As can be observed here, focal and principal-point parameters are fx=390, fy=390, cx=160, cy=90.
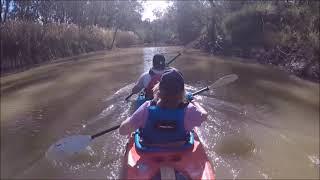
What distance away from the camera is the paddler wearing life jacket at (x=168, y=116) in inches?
156

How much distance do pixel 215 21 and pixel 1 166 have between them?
25003 millimetres

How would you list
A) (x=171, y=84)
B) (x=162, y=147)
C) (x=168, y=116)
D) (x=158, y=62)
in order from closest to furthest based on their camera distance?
(x=171, y=84) < (x=168, y=116) < (x=162, y=147) < (x=158, y=62)

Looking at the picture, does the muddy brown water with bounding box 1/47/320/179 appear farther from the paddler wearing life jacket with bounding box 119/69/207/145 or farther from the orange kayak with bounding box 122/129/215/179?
the paddler wearing life jacket with bounding box 119/69/207/145

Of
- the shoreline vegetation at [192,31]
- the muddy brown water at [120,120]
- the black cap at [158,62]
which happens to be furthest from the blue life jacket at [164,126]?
the shoreline vegetation at [192,31]

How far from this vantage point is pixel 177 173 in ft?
13.0

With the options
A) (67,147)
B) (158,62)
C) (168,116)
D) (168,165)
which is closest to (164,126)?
(168,116)

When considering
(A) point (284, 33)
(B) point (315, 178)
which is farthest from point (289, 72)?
(B) point (315, 178)

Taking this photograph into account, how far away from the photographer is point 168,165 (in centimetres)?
399

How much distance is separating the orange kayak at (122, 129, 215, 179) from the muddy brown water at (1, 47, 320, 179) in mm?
1444

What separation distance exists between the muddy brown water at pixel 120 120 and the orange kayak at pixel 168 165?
1.44 metres

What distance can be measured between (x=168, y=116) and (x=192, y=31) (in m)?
35.5

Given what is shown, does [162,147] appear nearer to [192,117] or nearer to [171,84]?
[192,117]

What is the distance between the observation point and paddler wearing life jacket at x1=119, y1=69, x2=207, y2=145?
3.97 metres

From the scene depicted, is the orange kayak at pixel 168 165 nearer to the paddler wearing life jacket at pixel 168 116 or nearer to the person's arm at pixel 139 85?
the paddler wearing life jacket at pixel 168 116
